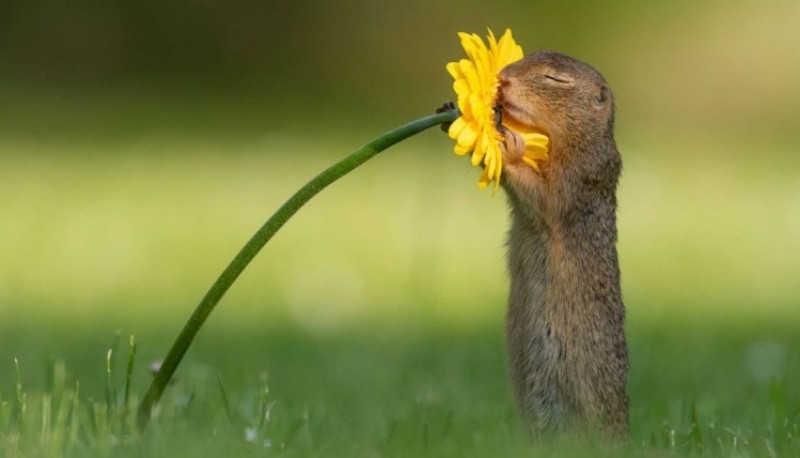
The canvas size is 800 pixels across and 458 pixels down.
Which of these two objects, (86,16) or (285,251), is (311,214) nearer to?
(285,251)

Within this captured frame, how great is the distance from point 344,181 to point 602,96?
9215mm

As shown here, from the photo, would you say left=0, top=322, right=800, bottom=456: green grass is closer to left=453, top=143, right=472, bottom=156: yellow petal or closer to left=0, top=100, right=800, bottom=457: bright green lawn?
left=0, top=100, right=800, bottom=457: bright green lawn

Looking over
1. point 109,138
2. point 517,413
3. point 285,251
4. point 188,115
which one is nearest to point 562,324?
point 517,413

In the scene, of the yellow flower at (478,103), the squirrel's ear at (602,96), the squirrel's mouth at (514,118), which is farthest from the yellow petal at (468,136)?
the squirrel's ear at (602,96)

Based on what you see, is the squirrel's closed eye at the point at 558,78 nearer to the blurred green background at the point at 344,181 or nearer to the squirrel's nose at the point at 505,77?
the squirrel's nose at the point at 505,77

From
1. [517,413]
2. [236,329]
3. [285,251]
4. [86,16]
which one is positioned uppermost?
[86,16]

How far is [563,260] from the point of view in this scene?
190 inches

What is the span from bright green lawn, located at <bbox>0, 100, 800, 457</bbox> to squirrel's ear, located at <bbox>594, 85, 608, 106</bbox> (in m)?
0.70

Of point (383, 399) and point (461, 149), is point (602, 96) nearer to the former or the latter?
point (461, 149)

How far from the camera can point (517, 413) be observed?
4918 millimetres

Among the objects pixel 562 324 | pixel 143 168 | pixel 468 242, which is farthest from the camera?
pixel 143 168

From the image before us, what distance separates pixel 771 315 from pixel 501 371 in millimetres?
2084

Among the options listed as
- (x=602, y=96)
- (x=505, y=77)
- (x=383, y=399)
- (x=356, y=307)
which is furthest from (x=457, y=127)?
(x=356, y=307)

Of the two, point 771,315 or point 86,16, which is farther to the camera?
point 86,16
